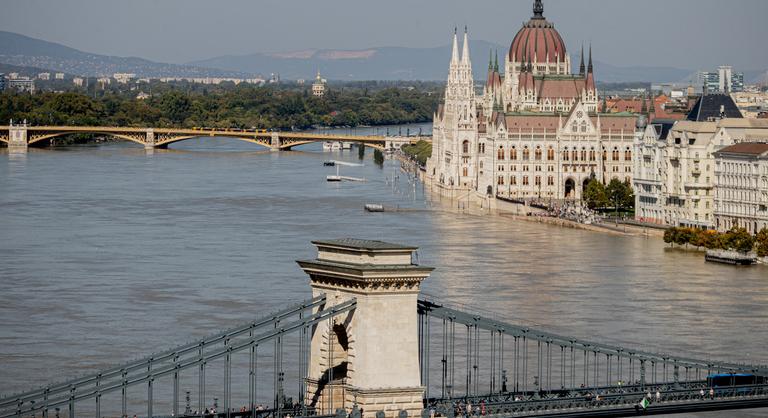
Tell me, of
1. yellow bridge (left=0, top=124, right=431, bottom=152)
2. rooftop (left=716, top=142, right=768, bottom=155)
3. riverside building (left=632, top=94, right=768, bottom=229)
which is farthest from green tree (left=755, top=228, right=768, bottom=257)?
yellow bridge (left=0, top=124, right=431, bottom=152)

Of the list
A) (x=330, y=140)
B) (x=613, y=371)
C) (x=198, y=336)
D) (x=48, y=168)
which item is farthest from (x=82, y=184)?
(x=613, y=371)

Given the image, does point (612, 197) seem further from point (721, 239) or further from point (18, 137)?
point (18, 137)

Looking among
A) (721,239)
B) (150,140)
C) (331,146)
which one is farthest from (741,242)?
(331,146)

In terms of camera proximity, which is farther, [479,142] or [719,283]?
[479,142]

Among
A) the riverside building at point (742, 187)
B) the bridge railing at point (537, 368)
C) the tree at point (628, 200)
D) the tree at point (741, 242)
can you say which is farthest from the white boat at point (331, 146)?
the bridge railing at point (537, 368)

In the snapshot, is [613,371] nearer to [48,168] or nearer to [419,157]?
[48,168]

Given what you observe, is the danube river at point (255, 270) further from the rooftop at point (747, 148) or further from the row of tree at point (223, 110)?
the row of tree at point (223, 110)

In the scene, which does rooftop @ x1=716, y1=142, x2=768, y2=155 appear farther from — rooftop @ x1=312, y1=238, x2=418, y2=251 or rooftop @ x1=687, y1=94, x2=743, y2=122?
rooftop @ x1=312, y1=238, x2=418, y2=251
